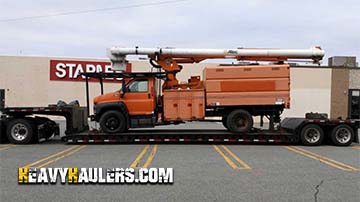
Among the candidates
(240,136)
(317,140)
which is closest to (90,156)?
(240,136)

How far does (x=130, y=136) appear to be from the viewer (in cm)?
1600

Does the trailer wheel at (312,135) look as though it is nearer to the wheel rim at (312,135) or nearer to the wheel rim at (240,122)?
the wheel rim at (312,135)

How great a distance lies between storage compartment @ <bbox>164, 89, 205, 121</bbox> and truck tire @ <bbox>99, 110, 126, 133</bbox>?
1.65 metres


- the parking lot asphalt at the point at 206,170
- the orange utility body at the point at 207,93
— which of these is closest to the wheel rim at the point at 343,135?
the parking lot asphalt at the point at 206,170

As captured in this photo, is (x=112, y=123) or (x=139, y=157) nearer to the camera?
(x=139, y=157)

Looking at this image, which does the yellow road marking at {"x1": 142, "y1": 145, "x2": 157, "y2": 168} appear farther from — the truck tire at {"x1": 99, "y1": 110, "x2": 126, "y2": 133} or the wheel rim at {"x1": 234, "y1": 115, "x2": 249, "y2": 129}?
the wheel rim at {"x1": 234, "y1": 115, "x2": 249, "y2": 129}

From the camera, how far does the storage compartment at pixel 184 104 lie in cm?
1644

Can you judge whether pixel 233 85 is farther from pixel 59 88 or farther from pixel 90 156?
pixel 59 88

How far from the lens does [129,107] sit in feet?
54.2

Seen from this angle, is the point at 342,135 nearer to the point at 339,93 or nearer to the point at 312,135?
the point at 312,135

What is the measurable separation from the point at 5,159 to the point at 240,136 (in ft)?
26.5

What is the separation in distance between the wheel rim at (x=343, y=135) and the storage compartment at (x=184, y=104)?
16.7ft

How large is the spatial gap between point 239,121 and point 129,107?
→ 4.19 meters

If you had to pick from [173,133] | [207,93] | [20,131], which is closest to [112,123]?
[173,133]
